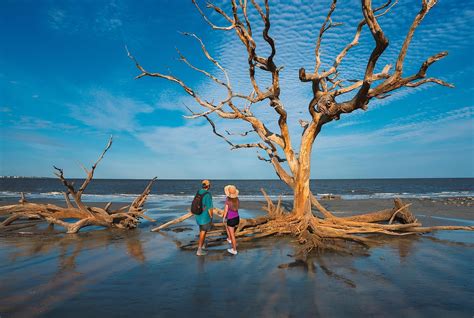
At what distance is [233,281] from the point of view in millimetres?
5414

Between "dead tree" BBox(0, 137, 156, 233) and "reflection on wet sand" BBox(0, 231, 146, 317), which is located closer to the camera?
"reflection on wet sand" BBox(0, 231, 146, 317)

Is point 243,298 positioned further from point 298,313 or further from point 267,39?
point 267,39

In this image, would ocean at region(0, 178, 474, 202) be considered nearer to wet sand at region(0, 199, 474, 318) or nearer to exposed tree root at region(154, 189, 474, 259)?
wet sand at region(0, 199, 474, 318)

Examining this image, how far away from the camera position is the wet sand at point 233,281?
4.21 m

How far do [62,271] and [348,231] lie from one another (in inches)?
294

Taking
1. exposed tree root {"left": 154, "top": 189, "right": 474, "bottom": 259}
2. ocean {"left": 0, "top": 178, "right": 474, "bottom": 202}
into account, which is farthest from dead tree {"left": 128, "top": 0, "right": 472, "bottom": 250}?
ocean {"left": 0, "top": 178, "right": 474, "bottom": 202}

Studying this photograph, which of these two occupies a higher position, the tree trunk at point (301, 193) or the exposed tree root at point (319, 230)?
the tree trunk at point (301, 193)

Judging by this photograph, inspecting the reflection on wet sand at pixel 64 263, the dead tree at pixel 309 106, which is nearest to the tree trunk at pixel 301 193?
the dead tree at pixel 309 106

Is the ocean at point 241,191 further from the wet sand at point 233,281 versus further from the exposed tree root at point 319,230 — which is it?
the exposed tree root at point 319,230

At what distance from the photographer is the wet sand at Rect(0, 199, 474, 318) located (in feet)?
13.8

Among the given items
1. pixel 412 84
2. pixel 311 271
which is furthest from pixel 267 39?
pixel 311 271

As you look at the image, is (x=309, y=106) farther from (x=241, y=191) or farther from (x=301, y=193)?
(x=241, y=191)

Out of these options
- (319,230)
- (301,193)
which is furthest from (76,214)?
(319,230)

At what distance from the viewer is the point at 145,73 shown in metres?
11.1
